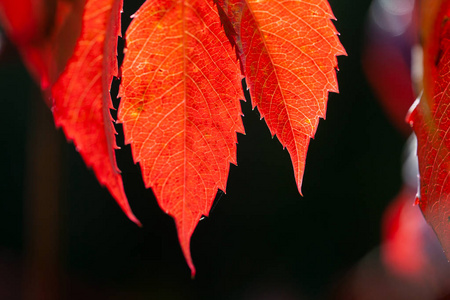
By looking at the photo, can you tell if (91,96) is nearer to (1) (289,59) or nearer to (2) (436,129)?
(1) (289,59)

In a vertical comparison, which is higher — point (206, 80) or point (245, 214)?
point (206, 80)

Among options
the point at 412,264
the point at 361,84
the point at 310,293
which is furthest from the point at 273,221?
the point at 412,264

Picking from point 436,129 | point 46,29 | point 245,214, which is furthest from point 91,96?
point 245,214

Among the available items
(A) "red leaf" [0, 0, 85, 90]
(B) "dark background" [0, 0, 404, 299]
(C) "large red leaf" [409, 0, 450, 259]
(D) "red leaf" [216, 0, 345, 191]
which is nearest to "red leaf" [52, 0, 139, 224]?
(A) "red leaf" [0, 0, 85, 90]

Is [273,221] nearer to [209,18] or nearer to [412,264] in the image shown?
[412,264]

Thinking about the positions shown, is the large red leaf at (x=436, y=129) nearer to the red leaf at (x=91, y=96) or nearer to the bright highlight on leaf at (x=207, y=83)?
the bright highlight on leaf at (x=207, y=83)
